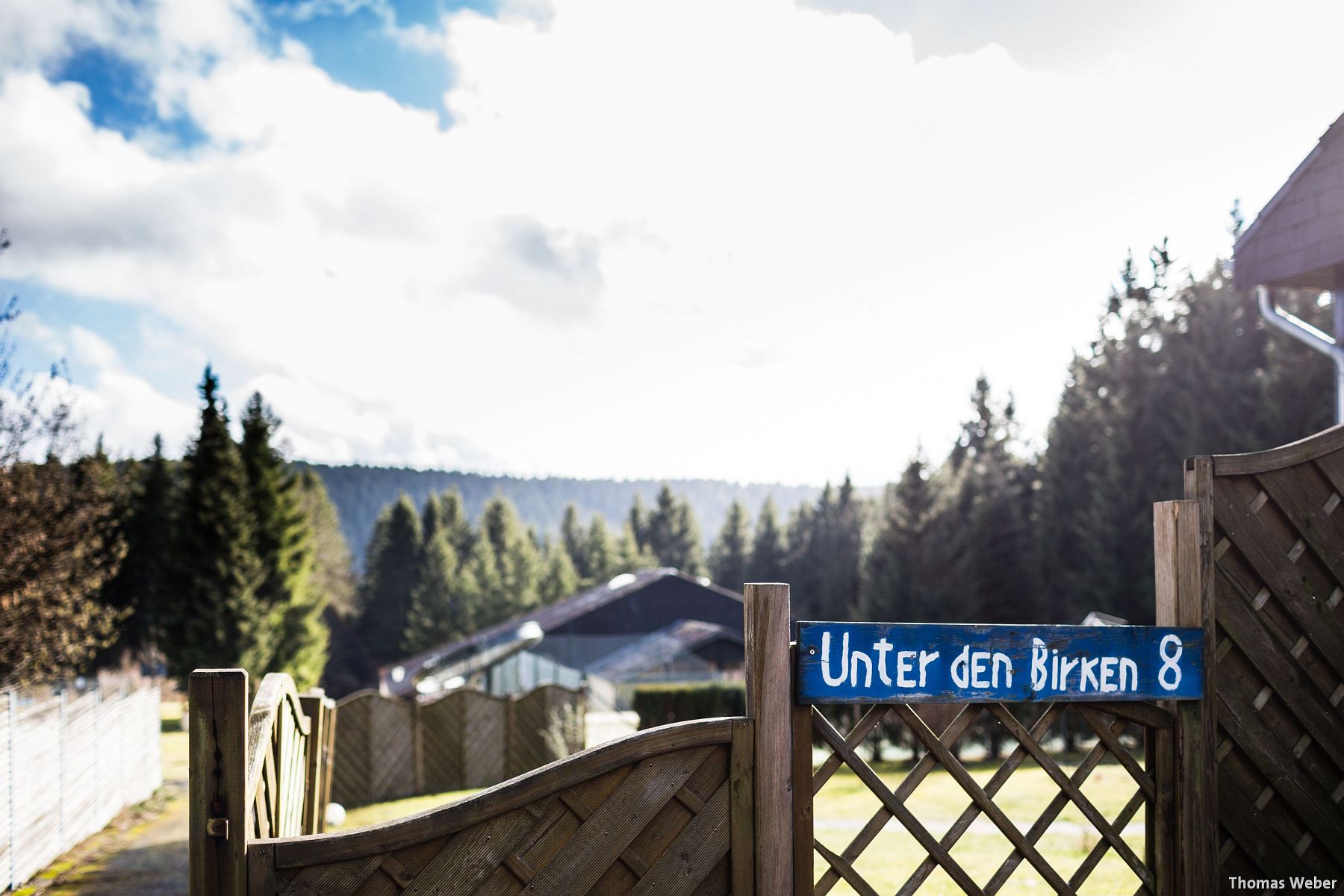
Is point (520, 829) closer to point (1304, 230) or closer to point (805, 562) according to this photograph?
point (1304, 230)

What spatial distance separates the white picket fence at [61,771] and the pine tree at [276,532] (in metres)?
16.2

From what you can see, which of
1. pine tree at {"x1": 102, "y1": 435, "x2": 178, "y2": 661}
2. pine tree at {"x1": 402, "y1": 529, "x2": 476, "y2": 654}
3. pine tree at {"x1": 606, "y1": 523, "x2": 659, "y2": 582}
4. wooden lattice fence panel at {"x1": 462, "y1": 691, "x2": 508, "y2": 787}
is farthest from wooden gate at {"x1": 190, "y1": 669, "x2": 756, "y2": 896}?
pine tree at {"x1": 606, "y1": 523, "x2": 659, "y2": 582}

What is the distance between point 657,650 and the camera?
28.1 metres

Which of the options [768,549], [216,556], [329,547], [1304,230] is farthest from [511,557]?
[1304,230]

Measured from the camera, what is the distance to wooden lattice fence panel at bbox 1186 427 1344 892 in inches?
146

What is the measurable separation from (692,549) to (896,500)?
153 feet

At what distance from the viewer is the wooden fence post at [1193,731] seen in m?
3.63

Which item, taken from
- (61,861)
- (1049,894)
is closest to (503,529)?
(61,861)

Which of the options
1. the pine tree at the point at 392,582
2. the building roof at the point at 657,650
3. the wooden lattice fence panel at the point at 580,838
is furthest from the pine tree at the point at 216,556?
the pine tree at the point at 392,582

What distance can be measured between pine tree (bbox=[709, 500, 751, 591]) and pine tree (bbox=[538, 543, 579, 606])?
403 inches

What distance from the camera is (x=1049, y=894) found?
7285mm

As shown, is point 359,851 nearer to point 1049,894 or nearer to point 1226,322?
point 1049,894

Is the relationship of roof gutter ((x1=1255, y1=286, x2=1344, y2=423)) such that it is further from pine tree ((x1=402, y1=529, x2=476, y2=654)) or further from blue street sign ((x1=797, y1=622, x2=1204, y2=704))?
pine tree ((x1=402, y1=529, x2=476, y2=654))

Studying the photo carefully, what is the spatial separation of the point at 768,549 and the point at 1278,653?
59.8m
